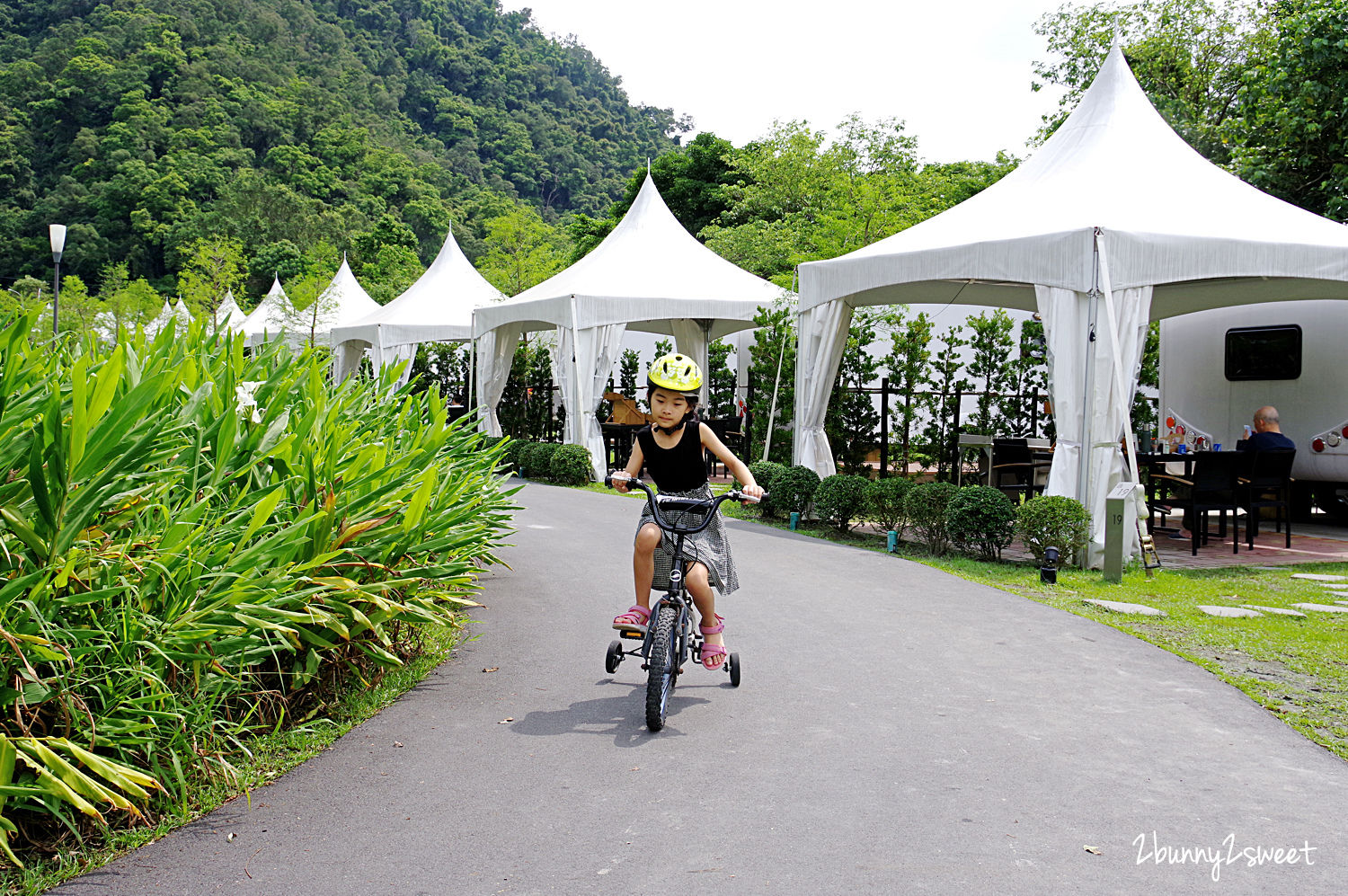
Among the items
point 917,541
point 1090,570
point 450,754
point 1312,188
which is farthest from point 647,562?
point 1312,188

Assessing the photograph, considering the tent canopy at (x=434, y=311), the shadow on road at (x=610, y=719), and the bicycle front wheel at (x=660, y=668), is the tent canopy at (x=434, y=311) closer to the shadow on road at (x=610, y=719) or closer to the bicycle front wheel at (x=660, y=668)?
the shadow on road at (x=610, y=719)

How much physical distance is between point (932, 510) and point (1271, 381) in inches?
235

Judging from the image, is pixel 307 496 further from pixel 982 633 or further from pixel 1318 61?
pixel 1318 61

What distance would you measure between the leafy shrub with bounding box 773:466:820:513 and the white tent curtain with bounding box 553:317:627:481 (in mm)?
5912

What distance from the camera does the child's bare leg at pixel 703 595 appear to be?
482 cm

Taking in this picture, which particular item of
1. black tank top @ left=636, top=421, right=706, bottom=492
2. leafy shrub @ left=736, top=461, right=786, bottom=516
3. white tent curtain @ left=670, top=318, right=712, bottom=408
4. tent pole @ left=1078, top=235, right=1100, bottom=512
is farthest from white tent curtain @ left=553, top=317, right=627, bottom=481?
black tank top @ left=636, top=421, right=706, bottom=492

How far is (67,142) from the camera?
A: 71.2 meters

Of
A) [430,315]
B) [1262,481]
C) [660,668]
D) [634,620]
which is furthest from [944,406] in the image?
[430,315]

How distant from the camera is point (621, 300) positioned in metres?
17.6

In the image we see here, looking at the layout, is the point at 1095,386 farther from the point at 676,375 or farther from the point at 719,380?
the point at 719,380

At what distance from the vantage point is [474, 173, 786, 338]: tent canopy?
17531 millimetres

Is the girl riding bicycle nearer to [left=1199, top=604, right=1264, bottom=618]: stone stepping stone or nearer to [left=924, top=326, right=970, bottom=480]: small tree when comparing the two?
[left=1199, top=604, right=1264, bottom=618]: stone stepping stone

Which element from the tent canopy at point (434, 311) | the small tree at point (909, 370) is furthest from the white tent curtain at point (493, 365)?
the small tree at point (909, 370)

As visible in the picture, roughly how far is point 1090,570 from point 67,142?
79302 mm
